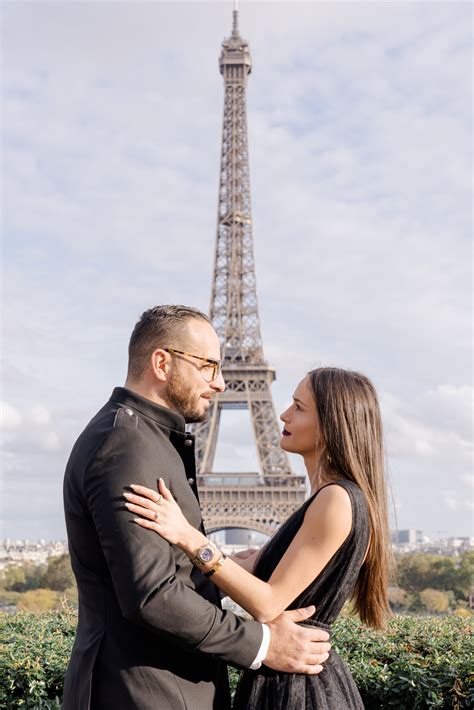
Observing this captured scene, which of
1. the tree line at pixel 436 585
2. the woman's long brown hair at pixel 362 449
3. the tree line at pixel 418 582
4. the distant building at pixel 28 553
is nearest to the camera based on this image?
the woman's long brown hair at pixel 362 449

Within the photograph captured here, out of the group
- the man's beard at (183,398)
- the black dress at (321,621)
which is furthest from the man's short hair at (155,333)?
the black dress at (321,621)

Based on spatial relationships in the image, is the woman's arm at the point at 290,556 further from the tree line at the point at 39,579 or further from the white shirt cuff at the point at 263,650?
the tree line at the point at 39,579

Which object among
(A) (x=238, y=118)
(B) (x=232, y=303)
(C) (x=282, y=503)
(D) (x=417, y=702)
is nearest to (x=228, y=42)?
(A) (x=238, y=118)

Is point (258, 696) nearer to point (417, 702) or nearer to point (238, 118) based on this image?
point (417, 702)

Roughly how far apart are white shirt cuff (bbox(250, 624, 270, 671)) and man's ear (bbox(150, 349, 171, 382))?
106 centimetres

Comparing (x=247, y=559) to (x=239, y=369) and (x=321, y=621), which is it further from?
(x=239, y=369)

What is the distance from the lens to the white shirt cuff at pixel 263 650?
10.2 feet

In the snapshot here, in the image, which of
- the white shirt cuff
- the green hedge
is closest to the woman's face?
the white shirt cuff

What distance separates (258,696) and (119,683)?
22.0 inches

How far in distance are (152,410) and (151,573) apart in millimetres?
691

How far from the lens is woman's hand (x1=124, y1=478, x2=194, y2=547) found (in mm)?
2969

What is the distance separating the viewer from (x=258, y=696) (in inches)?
127

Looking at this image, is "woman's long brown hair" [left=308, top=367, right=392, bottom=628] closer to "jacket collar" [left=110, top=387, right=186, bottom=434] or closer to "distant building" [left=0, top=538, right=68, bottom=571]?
"jacket collar" [left=110, top=387, right=186, bottom=434]

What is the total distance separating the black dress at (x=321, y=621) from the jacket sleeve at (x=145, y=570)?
20 cm
